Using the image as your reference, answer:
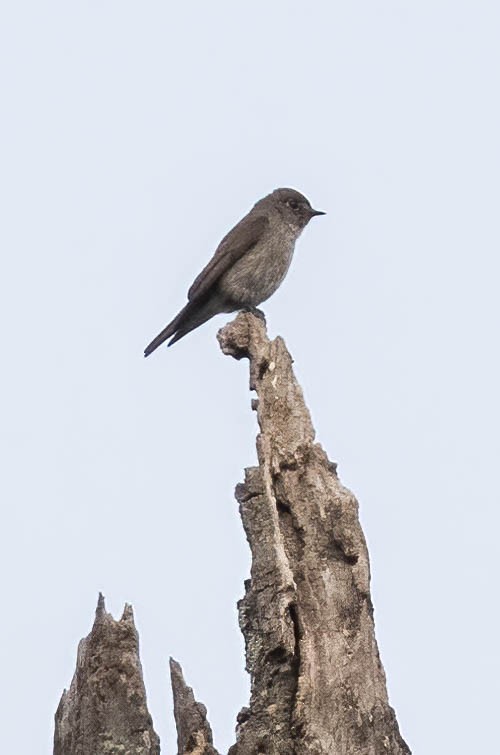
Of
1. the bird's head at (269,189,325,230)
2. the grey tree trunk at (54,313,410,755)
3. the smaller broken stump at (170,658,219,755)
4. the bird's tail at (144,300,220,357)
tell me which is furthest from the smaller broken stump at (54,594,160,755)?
the bird's head at (269,189,325,230)

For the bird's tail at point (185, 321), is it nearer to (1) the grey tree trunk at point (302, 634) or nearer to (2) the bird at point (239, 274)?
(2) the bird at point (239, 274)

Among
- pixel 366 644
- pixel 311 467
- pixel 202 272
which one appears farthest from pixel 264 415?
pixel 202 272

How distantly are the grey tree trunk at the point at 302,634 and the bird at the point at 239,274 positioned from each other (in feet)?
18.4

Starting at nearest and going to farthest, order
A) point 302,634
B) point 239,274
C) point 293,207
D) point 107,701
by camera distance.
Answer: point 302,634 < point 107,701 < point 239,274 < point 293,207

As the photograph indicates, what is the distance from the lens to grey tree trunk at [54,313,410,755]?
25.2 feet

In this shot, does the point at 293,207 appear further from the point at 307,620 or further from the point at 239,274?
the point at 307,620

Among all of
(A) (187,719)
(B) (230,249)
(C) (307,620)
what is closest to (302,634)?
(C) (307,620)

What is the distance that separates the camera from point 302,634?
7793 millimetres

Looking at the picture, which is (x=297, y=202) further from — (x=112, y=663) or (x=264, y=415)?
(x=112, y=663)

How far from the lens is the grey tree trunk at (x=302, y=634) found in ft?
25.2

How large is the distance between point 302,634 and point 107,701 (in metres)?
1.24

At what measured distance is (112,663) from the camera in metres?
8.05

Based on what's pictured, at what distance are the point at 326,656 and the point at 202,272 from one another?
6.76m

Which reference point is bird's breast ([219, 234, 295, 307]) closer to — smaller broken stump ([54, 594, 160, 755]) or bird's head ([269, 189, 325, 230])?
bird's head ([269, 189, 325, 230])
